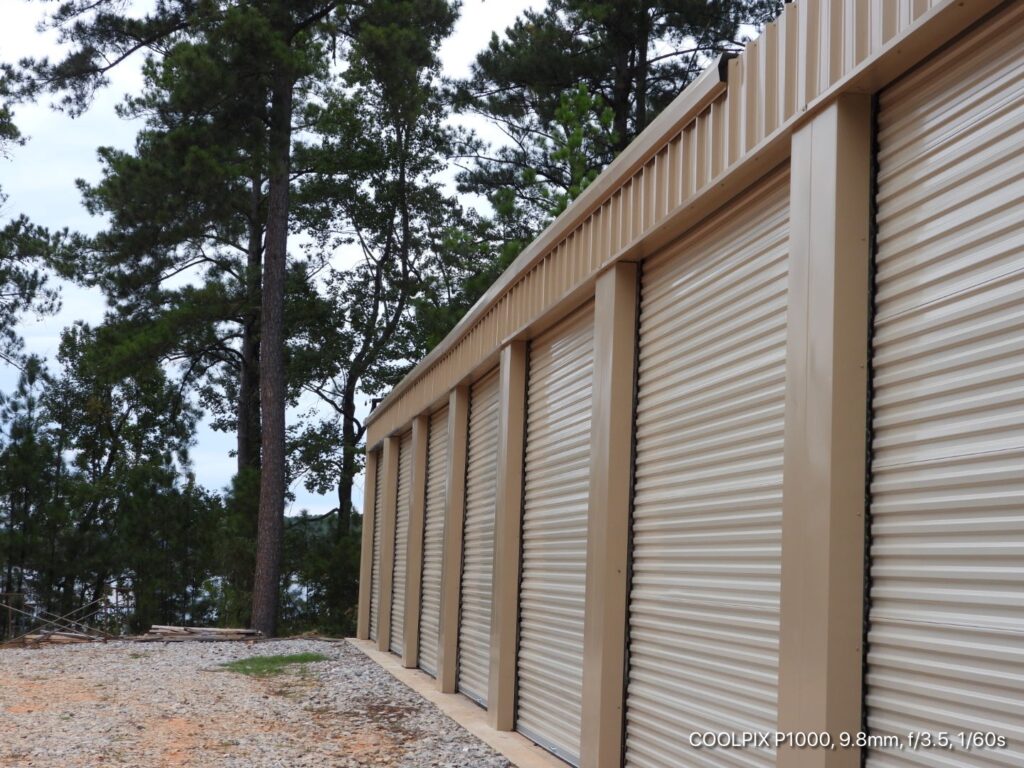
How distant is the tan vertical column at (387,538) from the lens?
573 inches

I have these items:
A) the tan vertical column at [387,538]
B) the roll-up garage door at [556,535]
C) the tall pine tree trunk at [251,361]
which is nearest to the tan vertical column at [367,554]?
the tan vertical column at [387,538]

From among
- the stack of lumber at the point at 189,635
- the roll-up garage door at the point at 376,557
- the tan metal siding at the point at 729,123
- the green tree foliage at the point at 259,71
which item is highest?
the green tree foliage at the point at 259,71

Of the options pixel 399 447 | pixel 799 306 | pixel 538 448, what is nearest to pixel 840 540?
pixel 799 306

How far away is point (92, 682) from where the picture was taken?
36.6ft

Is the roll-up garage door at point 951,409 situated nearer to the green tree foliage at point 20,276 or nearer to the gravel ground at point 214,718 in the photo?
the gravel ground at point 214,718

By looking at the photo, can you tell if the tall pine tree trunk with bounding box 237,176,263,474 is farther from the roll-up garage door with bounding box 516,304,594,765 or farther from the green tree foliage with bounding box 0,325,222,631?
the roll-up garage door with bounding box 516,304,594,765

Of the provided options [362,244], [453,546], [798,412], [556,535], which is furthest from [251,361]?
[798,412]

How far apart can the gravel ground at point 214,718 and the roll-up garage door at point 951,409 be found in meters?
3.81

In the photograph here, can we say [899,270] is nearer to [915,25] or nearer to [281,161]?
[915,25]

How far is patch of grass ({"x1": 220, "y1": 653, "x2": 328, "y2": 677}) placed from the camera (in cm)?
1241

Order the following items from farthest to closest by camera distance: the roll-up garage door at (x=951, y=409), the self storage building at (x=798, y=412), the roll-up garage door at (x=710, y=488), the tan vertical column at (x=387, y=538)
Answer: the tan vertical column at (x=387, y=538), the roll-up garage door at (x=710, y=488), the self storage building at (x=798, y=412), the roll-up garage door at (x=951, y=409)

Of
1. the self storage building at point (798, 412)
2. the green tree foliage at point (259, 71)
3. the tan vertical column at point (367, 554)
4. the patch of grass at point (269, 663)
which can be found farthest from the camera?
the green tree foliage at point (259, 71)

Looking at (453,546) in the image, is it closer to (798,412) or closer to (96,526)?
(798,412)

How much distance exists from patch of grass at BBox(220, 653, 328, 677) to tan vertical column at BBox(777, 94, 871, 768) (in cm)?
931
